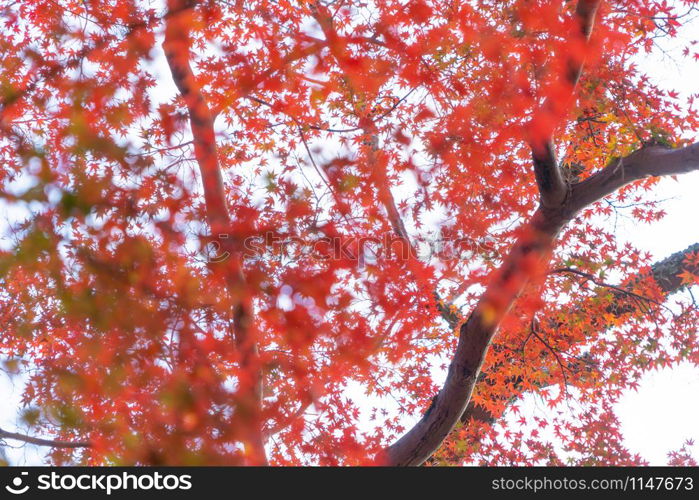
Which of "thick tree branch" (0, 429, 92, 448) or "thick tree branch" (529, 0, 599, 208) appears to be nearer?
"thick tree branch" (529, 0, 599, 208)

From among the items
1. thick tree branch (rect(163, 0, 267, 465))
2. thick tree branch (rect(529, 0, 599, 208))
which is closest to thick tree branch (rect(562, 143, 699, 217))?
thick tree branch (rect(529, 0, 599, 208))

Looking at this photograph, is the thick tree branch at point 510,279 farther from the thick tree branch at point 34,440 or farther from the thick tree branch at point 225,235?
the thick tree branch at point 34,440

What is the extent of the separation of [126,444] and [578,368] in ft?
16.0

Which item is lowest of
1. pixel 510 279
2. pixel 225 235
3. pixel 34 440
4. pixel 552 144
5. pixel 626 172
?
pixel 34 440

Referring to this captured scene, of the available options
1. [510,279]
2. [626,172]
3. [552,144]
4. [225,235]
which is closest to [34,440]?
[225,235]

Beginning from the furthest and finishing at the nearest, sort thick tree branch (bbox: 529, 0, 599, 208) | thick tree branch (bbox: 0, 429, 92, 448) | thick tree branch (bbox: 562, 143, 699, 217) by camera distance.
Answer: thick tree branch (bbox: 0, 429, 92, 448), thick tree branch (bbox: 562, 143, 699, 217), thick tree branch (bbox: 529, 0, 599, 208)

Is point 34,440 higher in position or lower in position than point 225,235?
lower

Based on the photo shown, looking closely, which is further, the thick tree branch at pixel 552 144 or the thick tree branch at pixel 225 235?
the thick tree branch at pixel 225 235

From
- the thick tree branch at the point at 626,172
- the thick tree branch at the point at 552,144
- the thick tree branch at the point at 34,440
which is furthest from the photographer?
the thick tree branch at the point at 34,440

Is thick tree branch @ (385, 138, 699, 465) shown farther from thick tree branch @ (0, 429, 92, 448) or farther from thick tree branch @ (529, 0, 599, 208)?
thick tree branch @ (0, 429, 92, 448)

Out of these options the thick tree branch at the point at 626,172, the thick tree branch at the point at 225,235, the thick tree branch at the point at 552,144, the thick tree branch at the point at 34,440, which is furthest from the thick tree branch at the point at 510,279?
the thick tree branch at the point at 34,440

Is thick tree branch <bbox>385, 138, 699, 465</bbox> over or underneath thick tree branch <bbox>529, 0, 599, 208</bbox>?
underneath

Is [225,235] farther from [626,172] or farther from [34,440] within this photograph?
[626,172]
